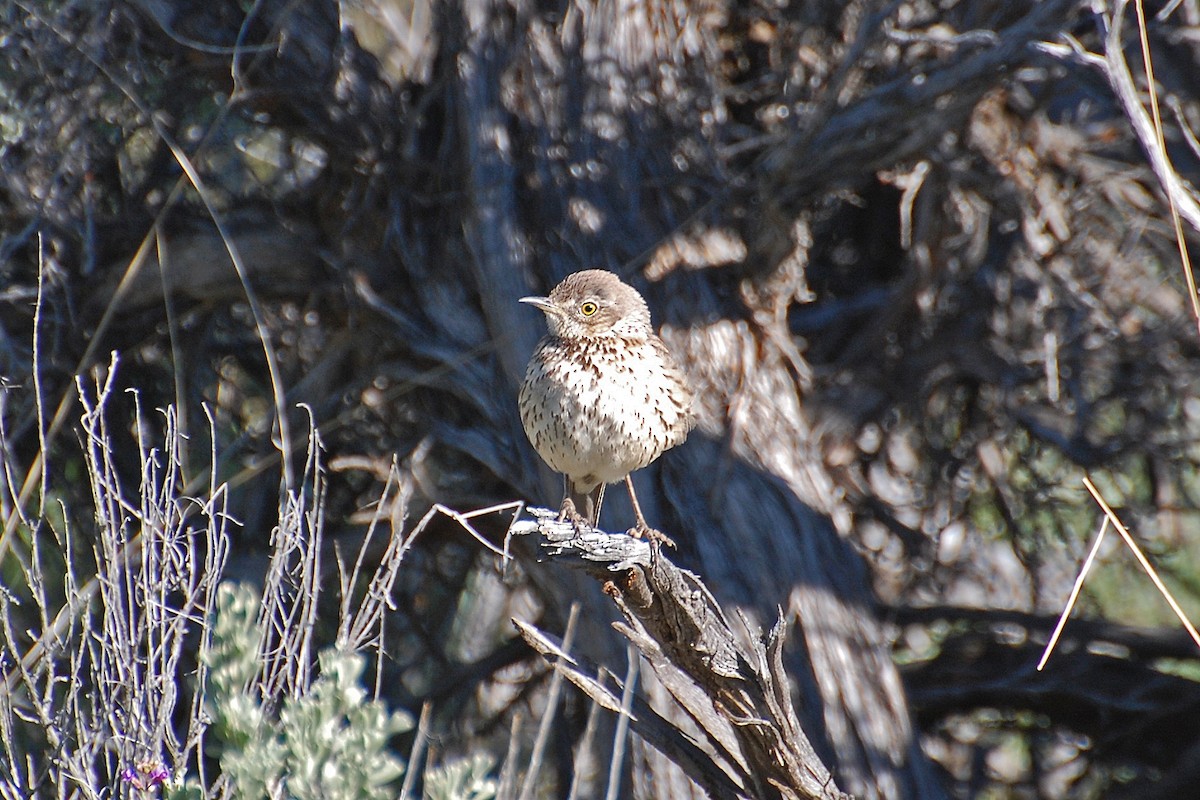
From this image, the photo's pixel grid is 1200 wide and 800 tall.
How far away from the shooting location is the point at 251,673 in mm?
3020

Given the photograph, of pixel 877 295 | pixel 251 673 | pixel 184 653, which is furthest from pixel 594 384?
pixel 184 653

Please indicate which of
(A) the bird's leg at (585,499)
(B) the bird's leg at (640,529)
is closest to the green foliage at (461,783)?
(B) the bird's leg at (640,529)

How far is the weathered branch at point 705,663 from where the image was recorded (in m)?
3.62

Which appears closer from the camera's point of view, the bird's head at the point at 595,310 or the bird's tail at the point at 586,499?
the bird's head at the point at 595,310

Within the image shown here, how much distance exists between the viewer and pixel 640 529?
15.9ft

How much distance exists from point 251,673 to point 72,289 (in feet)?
13.0

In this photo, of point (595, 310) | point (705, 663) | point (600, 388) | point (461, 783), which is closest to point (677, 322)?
point (595, 310)

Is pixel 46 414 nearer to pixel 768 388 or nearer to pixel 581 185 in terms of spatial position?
pixel 581 185

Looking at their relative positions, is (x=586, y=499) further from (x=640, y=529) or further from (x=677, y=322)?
(x=677, y=322)

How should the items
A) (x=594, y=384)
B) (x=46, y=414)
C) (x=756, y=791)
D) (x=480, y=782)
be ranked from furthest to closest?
(x=46, y=414), (x=594, y=384), (x=756, y=791), (x=480, y=782)

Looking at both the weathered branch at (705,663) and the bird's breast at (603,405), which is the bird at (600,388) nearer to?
the bird's breast at (603,405)

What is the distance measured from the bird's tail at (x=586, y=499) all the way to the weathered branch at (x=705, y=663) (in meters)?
1.45

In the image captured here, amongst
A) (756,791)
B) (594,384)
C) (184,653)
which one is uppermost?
(594,384)

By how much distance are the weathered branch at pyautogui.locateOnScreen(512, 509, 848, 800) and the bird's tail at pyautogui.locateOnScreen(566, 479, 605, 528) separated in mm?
1445
